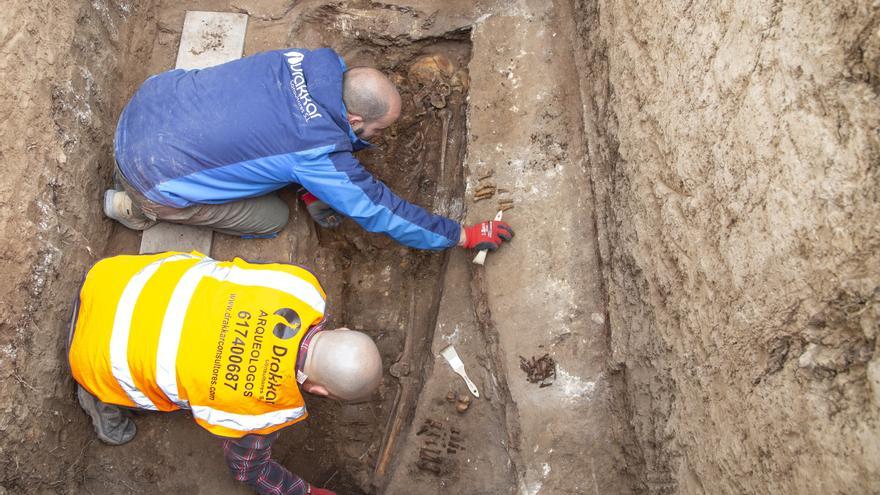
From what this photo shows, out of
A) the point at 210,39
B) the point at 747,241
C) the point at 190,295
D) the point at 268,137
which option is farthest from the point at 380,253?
the point at 747,241

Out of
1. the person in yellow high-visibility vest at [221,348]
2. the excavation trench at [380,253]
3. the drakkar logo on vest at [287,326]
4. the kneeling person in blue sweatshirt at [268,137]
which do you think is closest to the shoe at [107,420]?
the excavation trench at [380,253]

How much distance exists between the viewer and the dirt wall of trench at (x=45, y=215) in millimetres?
2854

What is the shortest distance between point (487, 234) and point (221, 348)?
1450 millimetres

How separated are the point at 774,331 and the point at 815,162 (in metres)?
0.55

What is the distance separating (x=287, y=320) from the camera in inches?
108

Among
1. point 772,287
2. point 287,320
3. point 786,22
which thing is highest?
point 786,22

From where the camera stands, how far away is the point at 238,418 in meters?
2.74

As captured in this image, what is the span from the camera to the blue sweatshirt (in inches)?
122

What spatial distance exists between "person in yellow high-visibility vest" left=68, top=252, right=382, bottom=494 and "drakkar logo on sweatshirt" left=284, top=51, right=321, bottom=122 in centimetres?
77

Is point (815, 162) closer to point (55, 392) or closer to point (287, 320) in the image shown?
point (287, 320)

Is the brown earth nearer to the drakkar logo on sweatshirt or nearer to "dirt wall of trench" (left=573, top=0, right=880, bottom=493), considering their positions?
"dirt wall of trench" (left=573, top=0, right=880, bottom=493)

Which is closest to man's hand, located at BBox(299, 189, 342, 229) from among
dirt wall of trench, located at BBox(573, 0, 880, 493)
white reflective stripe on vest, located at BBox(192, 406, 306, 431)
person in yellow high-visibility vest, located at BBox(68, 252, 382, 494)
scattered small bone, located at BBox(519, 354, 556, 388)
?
person in yellow high-visibility vest, located at BBox(68, 252, 382, 494)

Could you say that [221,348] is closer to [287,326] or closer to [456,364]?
[287,326]

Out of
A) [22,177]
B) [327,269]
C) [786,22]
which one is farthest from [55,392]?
[786,22]
